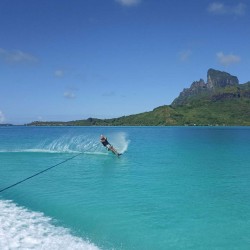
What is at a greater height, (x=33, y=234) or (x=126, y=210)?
(x=33, y=234)

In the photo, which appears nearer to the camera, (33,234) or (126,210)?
(33,234)

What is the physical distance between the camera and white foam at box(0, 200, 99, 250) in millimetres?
11031

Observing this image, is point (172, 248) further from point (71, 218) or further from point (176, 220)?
point (71, 218)

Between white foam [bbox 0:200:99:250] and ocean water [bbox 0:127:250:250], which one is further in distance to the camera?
ocean water [bbox 0:127:250:250]

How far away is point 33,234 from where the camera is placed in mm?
12078

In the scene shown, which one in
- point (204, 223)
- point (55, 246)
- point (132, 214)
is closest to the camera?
point (55, 246)

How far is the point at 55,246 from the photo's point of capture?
11000 mm

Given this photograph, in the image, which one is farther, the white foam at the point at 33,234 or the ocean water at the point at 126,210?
the ocean water at the point at 126,210

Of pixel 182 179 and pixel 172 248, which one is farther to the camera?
pixel 182 179

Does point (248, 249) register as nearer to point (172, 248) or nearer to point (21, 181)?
point (172, 248)

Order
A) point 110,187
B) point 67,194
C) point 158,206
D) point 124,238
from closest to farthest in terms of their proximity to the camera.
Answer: point 124,238, point 158,206, point 67,194, point 110,187

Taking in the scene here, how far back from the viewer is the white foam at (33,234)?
11.0m

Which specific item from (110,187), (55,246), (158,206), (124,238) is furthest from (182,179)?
(55,246)

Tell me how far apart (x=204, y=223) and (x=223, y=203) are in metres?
3.78
